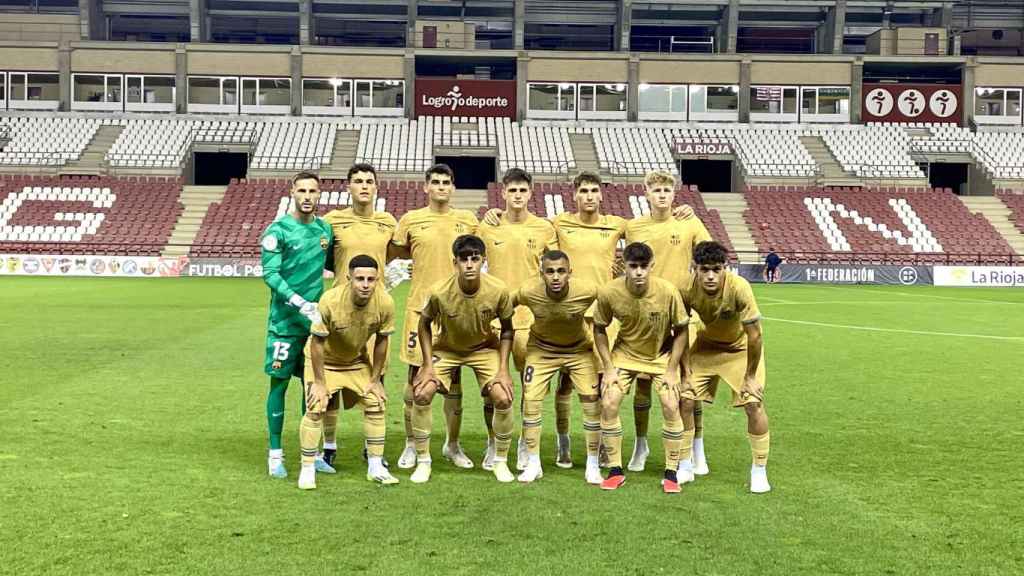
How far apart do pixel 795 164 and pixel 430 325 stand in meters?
43.6

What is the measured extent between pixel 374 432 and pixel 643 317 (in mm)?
2122

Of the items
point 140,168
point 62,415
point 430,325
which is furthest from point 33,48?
point 430,325

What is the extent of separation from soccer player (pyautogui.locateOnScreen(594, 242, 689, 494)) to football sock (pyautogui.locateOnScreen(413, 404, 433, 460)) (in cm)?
129

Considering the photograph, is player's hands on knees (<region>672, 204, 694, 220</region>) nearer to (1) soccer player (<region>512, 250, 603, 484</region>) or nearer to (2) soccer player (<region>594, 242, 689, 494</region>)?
(2) soccer player (<region>594, 242, 689, 494</region>)

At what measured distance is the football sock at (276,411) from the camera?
708 cm

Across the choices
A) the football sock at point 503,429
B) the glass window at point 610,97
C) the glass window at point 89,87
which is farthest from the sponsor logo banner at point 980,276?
the glass window at point 89,87

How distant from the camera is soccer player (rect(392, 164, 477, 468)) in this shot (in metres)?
Result: 7.64

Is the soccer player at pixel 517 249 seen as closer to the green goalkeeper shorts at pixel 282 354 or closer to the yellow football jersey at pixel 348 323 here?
the yellow football jersey at pixel 348 323

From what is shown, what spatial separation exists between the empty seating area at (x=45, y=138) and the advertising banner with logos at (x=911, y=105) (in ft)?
133

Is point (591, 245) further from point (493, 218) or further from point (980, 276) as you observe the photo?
point (980, 276)

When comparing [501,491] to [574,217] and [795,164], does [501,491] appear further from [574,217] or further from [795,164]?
[795,164]

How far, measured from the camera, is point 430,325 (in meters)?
7.20

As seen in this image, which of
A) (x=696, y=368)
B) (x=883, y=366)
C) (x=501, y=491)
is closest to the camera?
(x=501, y=491)

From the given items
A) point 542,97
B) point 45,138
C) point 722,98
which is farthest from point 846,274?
point 45,138
